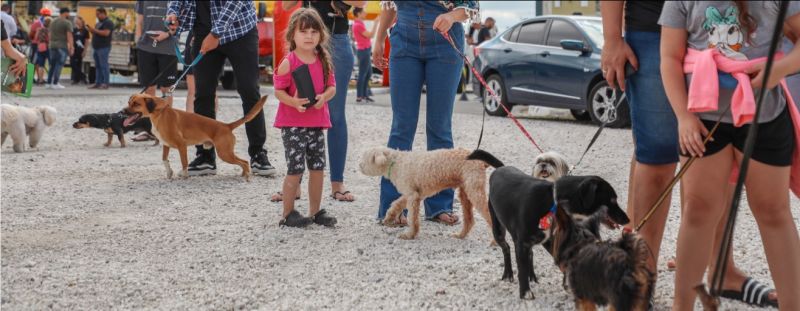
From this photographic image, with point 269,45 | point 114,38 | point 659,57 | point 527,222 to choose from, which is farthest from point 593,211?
point 114,38

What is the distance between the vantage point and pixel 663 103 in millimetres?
3553

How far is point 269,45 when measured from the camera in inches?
877

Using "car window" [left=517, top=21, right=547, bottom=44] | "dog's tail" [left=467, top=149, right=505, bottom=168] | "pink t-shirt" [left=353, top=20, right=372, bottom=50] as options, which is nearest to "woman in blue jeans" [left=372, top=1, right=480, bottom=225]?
"dog's tail" [left=467, top=149, right=505, bottom=168]

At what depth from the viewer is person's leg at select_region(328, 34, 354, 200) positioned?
6.59 meters

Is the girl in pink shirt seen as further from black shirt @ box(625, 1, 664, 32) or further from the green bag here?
black shirt @ box(625, 1, 664, 32)

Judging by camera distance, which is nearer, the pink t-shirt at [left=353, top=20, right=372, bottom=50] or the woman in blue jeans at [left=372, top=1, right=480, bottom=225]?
the woman in blue jeans at [left=372, top=1, right=480, bottom=225]

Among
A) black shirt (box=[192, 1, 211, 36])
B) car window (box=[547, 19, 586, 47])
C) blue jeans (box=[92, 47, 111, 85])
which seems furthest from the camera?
blue jeans (box=[92, 47, 111, 85])

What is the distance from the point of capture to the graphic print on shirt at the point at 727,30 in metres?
3.12

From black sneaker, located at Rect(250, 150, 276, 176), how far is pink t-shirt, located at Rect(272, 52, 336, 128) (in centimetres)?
243

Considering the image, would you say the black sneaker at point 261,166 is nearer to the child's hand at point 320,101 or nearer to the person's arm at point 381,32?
the person's arm at point 381,32

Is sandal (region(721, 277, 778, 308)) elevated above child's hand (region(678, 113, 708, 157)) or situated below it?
below

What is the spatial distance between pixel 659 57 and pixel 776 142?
1.93 feet

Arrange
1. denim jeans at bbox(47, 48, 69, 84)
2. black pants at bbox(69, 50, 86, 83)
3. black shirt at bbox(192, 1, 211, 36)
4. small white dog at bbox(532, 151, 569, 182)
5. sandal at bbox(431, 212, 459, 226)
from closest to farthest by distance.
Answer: small white dog at bbox(532, 151, 569, 182) < sandal at bbox(431, 212, 459, 226) < black shirt at bbox(192, 1, 211, 36) < denim jeans at bbox(47, 48, 69, 84) < black pants at bbox(69, 50, 86, 83)

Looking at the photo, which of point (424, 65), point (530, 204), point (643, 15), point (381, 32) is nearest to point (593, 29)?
point (381, 32)
